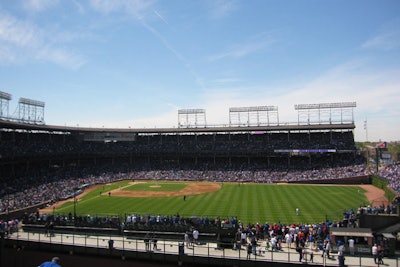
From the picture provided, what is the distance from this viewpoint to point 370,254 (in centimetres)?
1866

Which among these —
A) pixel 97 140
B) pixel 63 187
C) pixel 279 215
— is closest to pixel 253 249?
pixel 279 215

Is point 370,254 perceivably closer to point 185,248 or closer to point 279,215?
point 185,248

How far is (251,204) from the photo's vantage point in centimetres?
4050

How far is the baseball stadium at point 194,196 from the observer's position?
67.6 feet

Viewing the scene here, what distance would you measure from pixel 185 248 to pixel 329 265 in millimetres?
8778

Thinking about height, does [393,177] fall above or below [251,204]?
above

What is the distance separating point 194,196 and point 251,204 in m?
10.1

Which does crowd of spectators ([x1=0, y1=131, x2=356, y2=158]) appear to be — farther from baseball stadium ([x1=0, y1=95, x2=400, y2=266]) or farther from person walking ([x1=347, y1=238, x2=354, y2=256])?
person walking ([x1=347, y1=238, x2=354, y2=256])

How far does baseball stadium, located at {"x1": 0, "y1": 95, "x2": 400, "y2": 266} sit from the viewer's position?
811 inches

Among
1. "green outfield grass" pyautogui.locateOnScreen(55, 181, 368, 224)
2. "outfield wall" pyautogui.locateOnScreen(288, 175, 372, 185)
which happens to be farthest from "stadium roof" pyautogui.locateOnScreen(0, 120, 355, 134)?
"green outfield grass" pyautogui.locateOnScreen(55, 181, 368, 224)

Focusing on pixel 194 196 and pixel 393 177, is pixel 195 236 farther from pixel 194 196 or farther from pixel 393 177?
pixel 393 177

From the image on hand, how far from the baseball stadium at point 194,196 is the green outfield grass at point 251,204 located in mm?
148

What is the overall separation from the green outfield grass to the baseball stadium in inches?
5.8

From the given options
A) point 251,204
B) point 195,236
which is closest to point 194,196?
point 251,204
